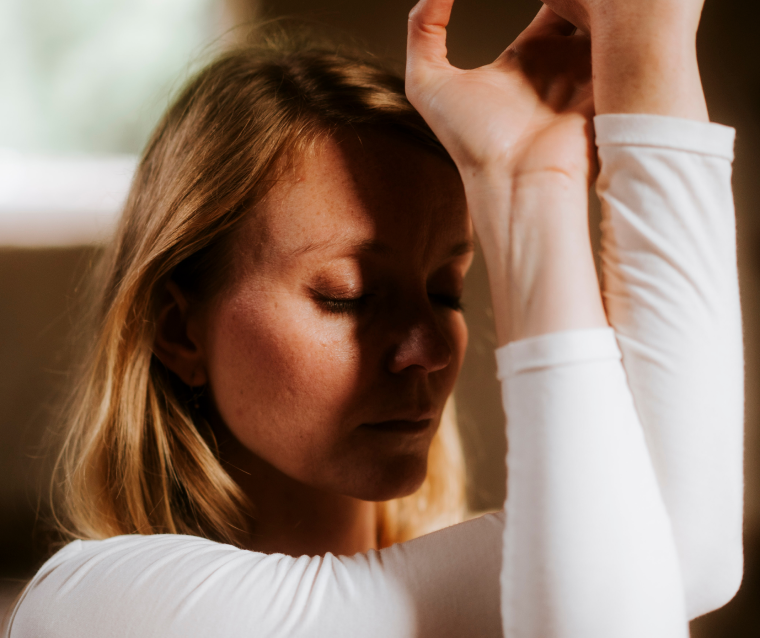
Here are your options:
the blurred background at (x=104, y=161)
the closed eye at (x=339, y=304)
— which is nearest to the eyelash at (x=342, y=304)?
the closed eye at (x=339, y=304)

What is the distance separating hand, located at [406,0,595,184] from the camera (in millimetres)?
552

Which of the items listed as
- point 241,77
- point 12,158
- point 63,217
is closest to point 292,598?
point 241,77

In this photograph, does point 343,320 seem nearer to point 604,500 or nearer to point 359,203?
point 359,203

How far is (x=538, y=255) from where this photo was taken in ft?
1.66

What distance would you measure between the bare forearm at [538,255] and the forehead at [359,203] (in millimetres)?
190

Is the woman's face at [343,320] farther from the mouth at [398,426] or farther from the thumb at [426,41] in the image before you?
the thumb at [426,41]

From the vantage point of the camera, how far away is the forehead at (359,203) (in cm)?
72

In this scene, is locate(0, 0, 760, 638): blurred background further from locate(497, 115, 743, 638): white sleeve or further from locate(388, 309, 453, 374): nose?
locate(497, 115, 743, 638): white sleeve

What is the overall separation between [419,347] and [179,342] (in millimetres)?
366

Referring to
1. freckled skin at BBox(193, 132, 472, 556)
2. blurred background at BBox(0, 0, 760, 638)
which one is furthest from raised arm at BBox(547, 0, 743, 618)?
blurred background at BBox(0, 0, 760, 638)

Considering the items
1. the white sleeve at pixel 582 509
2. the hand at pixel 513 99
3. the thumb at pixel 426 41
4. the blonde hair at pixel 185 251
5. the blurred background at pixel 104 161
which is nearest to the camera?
the white sleeve at pixel 582 509

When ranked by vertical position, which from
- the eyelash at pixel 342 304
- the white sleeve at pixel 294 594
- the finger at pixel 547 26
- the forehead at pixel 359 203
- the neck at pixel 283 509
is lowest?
the neck at pixel 283 509

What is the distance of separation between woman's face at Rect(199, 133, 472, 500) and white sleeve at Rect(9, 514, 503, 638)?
179 millimetres

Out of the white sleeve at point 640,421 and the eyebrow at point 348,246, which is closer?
the white sleeve at point 640,421
